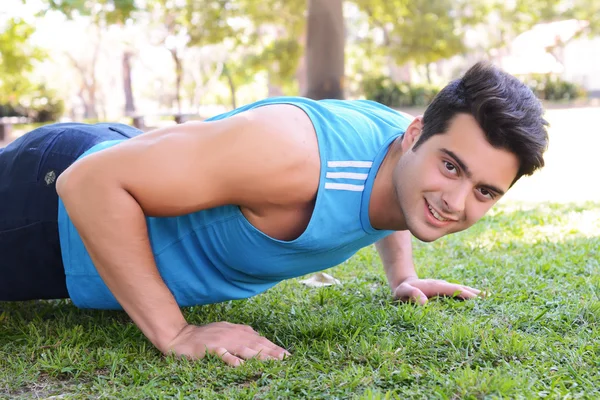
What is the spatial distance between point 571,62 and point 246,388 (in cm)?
4381

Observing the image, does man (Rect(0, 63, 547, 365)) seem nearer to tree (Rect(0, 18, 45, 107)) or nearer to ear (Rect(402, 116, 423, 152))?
ear (Rect(402, 116, 423, 152))

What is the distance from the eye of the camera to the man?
7.34 feet

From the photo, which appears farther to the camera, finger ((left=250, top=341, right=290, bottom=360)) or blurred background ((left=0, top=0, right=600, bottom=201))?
blurred background ((left=0, top=0, right=600, bottom=201))

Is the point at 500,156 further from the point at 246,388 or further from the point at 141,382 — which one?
the point at 141,382

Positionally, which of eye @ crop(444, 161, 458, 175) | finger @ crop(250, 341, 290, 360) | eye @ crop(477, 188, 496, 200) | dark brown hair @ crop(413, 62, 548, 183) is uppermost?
dark brown hair @ crop(413, 62, 548, 183)

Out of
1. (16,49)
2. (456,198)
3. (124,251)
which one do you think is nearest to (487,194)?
(456,198)

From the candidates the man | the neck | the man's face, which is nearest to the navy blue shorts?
the man

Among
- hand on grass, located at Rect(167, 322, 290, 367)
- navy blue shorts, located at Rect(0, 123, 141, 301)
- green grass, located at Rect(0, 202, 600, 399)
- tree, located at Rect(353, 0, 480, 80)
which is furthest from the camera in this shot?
tree, located at Rect(353, 0, 480, 80)

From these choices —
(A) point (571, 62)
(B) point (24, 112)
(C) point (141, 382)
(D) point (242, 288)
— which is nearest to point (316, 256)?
(D) point (242, 288)

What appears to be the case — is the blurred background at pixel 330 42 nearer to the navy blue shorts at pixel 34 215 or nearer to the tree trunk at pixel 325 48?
the tree trunk at pixel 325 48

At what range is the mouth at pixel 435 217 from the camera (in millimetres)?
2352

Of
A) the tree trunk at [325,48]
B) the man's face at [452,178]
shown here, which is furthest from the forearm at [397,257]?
the tree trunk at [325,48]

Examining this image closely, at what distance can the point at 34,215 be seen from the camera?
2.74 metres

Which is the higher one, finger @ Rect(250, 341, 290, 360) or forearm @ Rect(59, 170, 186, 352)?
forearm @ Rect(59, 170, 186, 352)
